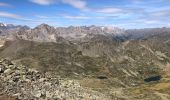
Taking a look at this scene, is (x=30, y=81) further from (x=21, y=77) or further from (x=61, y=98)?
(x=61, y=98)

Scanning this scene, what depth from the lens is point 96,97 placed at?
53.7m

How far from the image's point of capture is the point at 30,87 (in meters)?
42.7

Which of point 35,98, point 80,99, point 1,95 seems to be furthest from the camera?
point 80,99

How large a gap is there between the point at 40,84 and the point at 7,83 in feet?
17.1

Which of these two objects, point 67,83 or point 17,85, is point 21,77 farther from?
point 67,83

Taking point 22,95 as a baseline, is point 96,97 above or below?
below

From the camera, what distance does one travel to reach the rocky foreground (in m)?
39.8

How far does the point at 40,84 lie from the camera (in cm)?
4472

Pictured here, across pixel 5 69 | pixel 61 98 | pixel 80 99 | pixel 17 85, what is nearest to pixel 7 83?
pixel 17 85

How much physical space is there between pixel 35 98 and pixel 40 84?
4.46 meters

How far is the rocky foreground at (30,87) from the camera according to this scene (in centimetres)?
3975

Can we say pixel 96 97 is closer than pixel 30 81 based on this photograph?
No

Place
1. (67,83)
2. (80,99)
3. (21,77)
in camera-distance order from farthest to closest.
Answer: (67,83) < (80,99) < (21,77)

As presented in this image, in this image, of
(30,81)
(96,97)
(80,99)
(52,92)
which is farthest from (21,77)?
(96,97)
